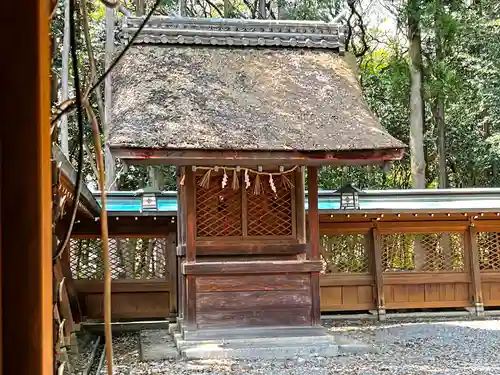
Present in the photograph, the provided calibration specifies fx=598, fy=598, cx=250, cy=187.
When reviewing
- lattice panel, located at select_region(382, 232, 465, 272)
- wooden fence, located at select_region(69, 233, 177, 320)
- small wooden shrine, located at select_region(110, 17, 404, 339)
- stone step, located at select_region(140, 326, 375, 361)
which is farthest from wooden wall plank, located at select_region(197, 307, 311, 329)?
lattice panel, located at select_region(382, 232, 465, 272)

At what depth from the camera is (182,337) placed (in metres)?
7.74

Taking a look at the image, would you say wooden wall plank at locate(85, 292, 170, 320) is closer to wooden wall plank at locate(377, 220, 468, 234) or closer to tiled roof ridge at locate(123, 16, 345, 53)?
wooden wall plank at locate(377, 220, 468, 234)

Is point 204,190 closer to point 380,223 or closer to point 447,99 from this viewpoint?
point 380,223

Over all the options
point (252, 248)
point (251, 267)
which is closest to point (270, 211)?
point (252, 248)

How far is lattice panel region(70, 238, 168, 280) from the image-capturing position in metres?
10.3

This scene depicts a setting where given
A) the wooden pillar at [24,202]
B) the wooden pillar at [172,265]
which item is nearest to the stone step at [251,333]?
the wooden pillar at [172,265]

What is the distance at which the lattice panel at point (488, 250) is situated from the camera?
1131cm

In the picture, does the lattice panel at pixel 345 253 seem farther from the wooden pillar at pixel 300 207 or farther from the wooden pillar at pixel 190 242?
the wooden pillar at pixel 190 242

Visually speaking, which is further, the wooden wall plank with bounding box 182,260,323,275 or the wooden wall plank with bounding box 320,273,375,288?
the wooden wall plank with bounding box 320,273,375,288

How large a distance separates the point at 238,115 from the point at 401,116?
12353 millimetres

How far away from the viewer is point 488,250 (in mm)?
11383

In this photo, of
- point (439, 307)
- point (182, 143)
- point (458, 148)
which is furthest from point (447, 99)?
point (182, 143)

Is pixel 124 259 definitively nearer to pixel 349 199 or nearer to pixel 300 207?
pixel 300 207

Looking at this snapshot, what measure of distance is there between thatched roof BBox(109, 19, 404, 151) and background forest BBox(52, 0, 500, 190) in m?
4.76
